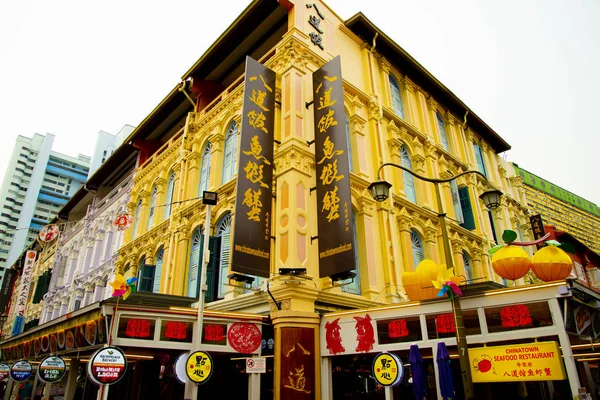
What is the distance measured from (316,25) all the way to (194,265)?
1027 cm

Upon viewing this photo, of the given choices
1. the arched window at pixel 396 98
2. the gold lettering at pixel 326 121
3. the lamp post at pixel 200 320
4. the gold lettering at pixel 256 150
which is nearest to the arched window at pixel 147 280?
the lamp post at pixel 200 320

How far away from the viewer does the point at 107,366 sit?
8438 mm

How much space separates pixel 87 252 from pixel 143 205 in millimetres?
7522

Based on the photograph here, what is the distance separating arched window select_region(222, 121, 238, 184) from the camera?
52.1 feet

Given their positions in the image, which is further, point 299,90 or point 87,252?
point 87,252

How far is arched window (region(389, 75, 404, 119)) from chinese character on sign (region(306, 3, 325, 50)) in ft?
15.4

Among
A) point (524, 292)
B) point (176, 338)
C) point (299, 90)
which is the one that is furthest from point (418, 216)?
point (176, 338)

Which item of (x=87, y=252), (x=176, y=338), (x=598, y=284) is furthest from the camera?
(x=598, y=284)

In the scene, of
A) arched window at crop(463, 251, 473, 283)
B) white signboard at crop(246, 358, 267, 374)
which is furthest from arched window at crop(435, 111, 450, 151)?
white signboard at crop(246, 358, 267, 374)

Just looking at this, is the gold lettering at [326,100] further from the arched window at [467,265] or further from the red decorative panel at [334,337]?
the arched window at [467,265]

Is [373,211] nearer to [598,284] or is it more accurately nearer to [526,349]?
[526,349]

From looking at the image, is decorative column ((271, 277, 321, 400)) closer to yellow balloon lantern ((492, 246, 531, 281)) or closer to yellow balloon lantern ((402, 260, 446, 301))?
yellow balloon lantern ((402, 260, 446, 301))

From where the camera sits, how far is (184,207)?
55.4ft

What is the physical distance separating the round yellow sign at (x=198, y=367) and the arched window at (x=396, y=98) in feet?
45.3
